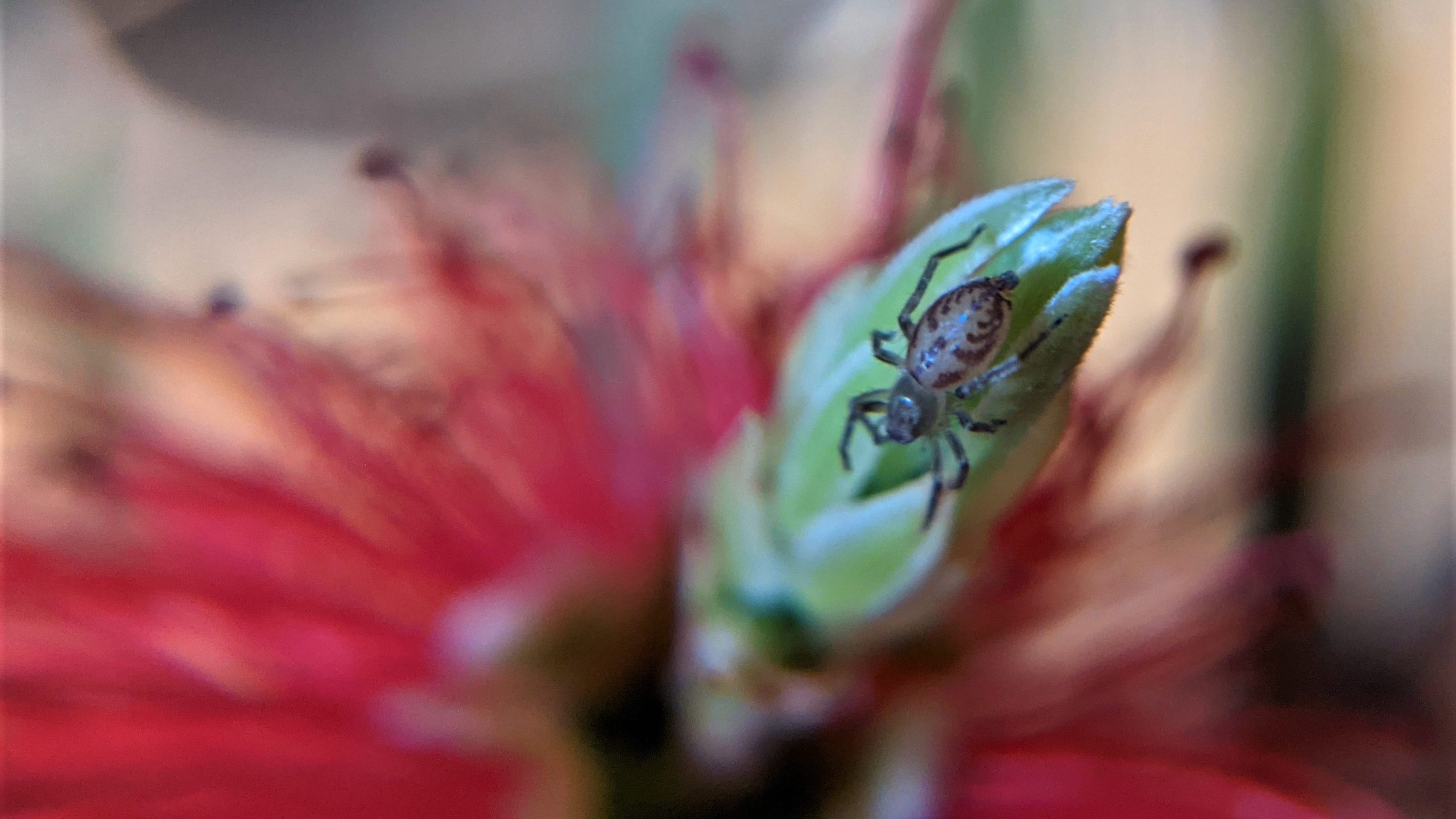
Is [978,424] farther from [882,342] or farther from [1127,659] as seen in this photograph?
[1127,659]

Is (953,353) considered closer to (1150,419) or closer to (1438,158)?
(1150,419)

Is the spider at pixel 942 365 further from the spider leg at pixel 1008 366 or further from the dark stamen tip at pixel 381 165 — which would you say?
the dark stamen tip at pixel 381 165

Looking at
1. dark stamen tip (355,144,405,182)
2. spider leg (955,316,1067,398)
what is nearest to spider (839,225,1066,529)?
spider leg (955,316,1067,398)

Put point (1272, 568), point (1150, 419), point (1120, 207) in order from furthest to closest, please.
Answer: point (1150, 419), point (1272, 568), point (1120, 207)

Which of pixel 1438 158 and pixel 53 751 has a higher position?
pixel 1438 158

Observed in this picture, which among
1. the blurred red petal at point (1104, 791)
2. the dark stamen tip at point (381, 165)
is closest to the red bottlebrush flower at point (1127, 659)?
the blurred red petal at point (1104, 791)

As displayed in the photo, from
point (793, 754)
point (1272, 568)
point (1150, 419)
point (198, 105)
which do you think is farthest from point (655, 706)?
point (198, 105)

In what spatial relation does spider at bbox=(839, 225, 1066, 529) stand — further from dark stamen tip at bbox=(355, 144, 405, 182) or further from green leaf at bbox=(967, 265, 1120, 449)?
dark stamen tip at bbox=(355, 144, 405, 182)
